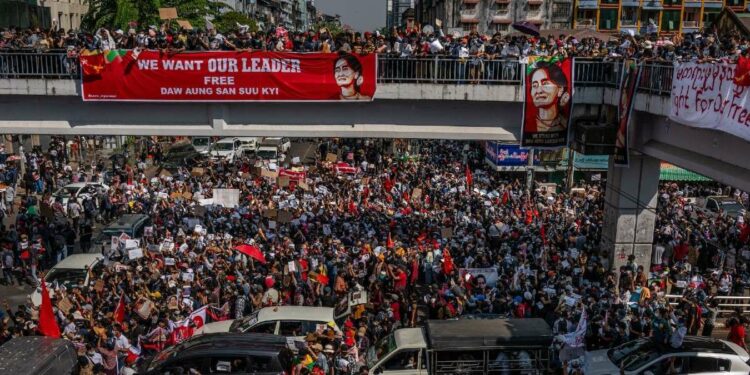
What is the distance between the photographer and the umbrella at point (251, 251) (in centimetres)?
1772

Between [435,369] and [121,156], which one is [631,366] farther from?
[121,156]

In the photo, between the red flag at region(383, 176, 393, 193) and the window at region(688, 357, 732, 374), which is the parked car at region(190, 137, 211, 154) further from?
the window at region(688, 357, 732, 374)

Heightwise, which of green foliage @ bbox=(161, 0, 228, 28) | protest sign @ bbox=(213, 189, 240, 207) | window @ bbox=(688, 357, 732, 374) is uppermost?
green foliage @ bbox=(161, 0, 228, 28)

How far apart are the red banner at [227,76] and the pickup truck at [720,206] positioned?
16.3 metres

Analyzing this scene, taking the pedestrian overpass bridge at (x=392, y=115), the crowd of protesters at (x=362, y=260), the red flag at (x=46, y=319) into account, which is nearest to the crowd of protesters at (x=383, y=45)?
the pedestrian overpass bridge at (x=392, y=115)

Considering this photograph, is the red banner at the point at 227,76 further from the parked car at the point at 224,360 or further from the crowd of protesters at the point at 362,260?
the parked car at the point at 224,360

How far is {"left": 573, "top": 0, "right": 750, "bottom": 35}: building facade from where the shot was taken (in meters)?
72.9

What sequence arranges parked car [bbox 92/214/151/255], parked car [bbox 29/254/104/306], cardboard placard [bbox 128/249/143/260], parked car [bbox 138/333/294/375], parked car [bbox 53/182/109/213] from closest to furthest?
parked car [bbox 138/333/294/375]
parked car [bbox 29/254/104/306]
cardboard placard [bbox 128/249/143/260]
parked car [bbox 92/214/151/255]
parked car [bbox 53/182/109/213]

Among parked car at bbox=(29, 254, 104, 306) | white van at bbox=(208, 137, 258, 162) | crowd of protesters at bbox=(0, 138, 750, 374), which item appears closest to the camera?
crowd of protesters at bbox=(0, 138, 750, 374)

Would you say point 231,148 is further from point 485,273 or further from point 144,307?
point 144,307

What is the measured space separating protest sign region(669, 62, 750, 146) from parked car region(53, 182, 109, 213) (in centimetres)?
2064

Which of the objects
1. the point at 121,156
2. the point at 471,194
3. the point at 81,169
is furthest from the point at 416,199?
the point at 121,156

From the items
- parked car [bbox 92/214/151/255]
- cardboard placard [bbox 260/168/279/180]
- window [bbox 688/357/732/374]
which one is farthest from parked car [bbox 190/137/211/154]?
window [bbox 688/357/732/374]

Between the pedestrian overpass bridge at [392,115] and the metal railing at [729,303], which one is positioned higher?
the pedestrian overpass bridge at [392,115]
